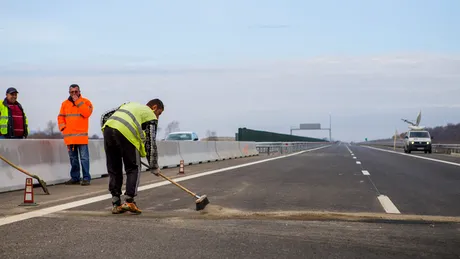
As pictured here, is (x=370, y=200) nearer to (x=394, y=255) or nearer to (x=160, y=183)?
(x=394, y=255)

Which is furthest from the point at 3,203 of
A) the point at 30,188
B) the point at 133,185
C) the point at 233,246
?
the point at 233,246

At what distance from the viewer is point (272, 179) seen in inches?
512

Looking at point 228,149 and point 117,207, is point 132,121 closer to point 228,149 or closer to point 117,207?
point 117,207

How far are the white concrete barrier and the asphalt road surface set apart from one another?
51.5ft

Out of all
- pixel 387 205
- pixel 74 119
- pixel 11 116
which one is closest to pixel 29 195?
pixel 74 119

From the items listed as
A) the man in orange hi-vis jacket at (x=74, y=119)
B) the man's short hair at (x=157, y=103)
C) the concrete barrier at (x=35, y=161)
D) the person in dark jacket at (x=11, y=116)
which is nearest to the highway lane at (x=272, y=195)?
the man's short hair at (x=157, y=103)

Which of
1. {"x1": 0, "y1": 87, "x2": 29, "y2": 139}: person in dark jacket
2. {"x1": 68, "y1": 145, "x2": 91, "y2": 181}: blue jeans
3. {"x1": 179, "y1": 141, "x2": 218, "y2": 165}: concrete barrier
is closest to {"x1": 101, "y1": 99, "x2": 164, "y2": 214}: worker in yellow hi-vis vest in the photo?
{"x1": 68, "y1": 145, "x2": 91, "y2": 181}: blue jeans

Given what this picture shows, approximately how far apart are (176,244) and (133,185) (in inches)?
84.2

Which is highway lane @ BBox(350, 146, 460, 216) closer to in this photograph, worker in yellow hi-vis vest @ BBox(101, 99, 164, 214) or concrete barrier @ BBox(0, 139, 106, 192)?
worker in yellow hi-vis vest @ BBox(101, 99, 164, 214)

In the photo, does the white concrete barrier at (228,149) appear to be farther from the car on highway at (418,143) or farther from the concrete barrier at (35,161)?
the car on highway at (418,143)

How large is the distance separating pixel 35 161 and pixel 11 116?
1.06m

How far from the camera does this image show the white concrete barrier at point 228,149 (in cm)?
2578

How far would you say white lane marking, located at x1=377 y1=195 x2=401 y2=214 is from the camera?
740 centimetres

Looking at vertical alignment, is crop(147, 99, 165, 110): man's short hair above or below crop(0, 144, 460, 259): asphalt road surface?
above
